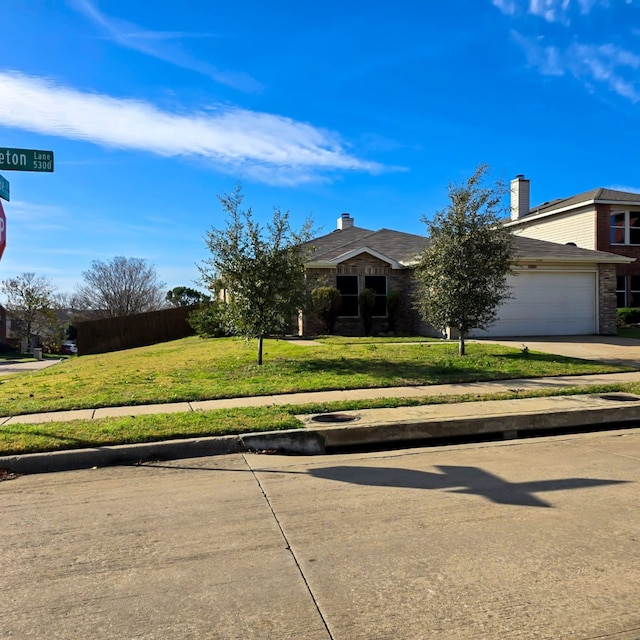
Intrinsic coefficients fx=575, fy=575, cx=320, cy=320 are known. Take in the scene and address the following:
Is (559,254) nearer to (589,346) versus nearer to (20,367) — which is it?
(589,346)

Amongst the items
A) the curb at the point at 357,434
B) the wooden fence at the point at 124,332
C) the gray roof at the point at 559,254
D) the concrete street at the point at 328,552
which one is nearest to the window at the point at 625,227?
the gray roof at the point at 559,254

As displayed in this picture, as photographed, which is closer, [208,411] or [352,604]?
[352,604]

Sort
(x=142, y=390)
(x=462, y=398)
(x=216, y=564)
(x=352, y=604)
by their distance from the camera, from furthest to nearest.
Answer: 1. (x=142, y=390)
2. (x=462, y=398)
3. (x=216, y=564)
4. (x=352, y=604)

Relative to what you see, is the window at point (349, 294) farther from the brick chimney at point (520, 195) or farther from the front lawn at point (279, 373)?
the brick chimney at point (520, 195)

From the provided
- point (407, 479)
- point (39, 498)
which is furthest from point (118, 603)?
point (407, 479)

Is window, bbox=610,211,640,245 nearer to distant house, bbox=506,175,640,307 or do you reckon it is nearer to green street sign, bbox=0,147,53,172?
distant house, bbox=506,175,640,307

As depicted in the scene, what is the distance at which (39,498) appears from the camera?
5289mm

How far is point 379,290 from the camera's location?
21766 millimetres

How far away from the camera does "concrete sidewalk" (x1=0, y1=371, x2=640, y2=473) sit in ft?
21.5

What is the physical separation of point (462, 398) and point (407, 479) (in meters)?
3.89

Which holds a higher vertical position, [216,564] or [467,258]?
[467,258]

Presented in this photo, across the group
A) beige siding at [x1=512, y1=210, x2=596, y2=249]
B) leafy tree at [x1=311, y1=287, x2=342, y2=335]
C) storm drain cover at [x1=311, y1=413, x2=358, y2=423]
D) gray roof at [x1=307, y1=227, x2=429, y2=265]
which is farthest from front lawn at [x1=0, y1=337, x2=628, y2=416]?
beige siding at [x1=512, y1=210, x2=596, y2=249]

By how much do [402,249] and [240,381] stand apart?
13865 mm

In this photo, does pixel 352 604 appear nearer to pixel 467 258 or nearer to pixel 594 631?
pixel 594 631
